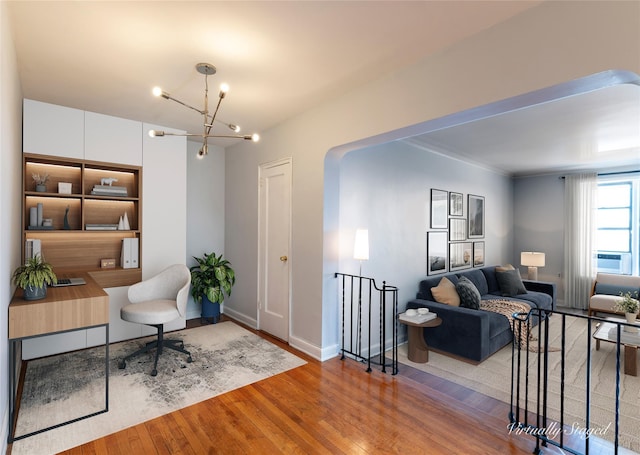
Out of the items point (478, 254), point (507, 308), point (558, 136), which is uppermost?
point (558, 136)

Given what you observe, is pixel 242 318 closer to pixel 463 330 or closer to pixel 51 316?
pixel 51 316

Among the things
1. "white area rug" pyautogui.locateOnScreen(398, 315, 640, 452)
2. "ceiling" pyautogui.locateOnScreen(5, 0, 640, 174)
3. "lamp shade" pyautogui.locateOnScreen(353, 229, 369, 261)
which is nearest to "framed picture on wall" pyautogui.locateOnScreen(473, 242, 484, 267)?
"white area rug" pyautogui.locateOnScreen(398, 315, 640, 452)

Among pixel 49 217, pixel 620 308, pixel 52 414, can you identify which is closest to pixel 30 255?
pixel 49 217

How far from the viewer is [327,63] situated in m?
2.55

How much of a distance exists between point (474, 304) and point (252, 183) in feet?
11.2

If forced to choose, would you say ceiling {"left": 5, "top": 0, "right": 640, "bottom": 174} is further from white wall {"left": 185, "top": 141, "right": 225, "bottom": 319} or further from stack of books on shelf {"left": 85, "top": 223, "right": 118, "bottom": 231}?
stack of books on shelf {"left": 85, "top": 223, "right": 118, "bottom": 231}

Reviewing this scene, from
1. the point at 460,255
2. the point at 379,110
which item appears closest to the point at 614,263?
the point at 460,255

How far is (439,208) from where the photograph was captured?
5.20 m

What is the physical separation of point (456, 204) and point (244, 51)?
14.4 ft

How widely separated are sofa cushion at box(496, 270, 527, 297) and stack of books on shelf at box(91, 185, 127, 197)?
6.08 meters

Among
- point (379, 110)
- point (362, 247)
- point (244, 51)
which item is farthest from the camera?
point (362, 247)

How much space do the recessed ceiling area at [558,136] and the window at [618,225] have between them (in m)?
0.41

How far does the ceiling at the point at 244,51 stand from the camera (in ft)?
6.39

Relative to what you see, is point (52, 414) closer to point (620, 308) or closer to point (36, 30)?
point (36, 30)
